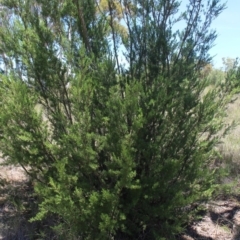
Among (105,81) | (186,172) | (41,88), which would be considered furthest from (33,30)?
(186,172)

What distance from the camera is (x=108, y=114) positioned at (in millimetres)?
3145

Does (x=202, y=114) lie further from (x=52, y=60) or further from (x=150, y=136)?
(x=52, y=60)

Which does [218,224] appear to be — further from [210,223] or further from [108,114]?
[108,114]

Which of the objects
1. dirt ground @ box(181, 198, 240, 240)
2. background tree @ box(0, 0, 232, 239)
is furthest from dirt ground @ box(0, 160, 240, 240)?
background tree @ box(0, 0, 232, 239)


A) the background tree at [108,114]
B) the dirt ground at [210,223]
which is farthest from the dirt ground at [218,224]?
the background tree at [108,114]

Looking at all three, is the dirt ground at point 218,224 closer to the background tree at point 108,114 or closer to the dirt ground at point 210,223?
the dirt ground at point 210,223

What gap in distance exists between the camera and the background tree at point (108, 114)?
9.71 ft

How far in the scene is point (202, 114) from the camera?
3451mm

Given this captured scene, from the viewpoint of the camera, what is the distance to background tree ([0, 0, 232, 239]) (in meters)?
2.96

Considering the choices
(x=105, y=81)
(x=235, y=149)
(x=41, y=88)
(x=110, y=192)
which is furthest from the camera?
(x=235, y=149)

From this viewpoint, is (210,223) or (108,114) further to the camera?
(210,223)

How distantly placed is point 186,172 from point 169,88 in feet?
2.99

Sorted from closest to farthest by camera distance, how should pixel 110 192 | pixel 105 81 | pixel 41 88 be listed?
pixel 110 192, pixel 105 81, pixel 41 88

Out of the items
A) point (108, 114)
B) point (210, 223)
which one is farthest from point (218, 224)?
point (108, 114)
